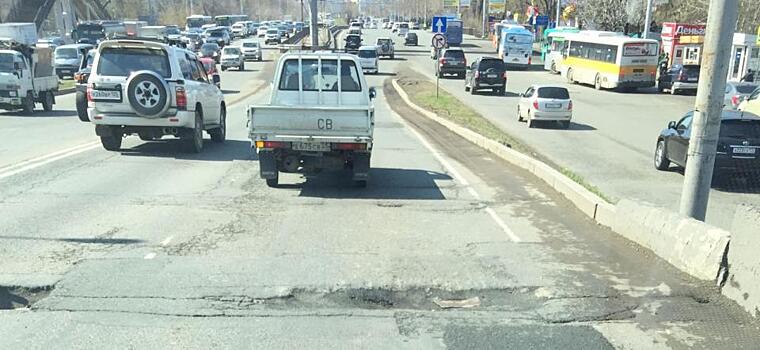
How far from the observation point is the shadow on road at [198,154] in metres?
14.3

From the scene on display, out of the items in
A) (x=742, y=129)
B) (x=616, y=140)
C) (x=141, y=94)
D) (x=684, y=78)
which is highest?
(x=141, y=94)

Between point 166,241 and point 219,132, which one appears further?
point 219,132

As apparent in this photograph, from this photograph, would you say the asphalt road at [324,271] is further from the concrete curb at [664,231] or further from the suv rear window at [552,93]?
the suv rear window at [552,93]

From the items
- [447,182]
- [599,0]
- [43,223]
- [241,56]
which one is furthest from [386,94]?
[599,0]

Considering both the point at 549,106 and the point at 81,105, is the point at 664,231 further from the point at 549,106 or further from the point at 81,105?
the point at 549,106

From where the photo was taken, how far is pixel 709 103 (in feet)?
24.3

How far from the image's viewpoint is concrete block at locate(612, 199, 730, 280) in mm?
6406

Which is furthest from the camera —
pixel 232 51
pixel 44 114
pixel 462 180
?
pixel 232 51

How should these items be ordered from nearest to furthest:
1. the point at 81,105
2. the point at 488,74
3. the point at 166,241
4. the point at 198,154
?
the point at 166,241 → the point at 198,154 → the point at 81,105 → the point at 488,74

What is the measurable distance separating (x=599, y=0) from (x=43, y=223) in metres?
68.0

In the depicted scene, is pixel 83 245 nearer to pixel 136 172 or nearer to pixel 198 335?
pixel 198 335

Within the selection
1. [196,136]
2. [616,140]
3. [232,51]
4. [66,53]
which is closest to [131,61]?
[196,136]

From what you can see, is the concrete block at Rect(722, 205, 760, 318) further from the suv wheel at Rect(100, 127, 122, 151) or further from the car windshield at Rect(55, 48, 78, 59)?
the car windshield at Rect(55, 48, 78, 59)

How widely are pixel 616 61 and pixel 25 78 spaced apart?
3226 centimetres
